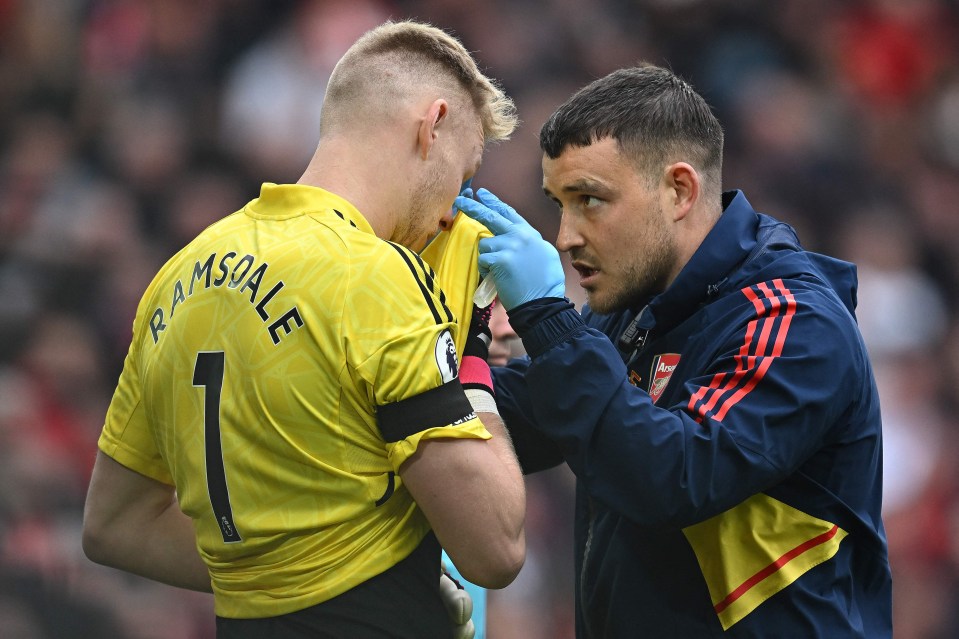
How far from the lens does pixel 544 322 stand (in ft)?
7.23

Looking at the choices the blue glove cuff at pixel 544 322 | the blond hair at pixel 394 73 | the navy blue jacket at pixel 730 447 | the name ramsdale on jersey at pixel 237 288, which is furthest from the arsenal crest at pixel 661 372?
the name ramsdale on jersey at pixel 237 288

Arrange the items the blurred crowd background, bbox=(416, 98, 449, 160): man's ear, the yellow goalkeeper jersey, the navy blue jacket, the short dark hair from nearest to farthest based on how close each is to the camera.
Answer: the yellow goalkeeper jersey, the navy blue jacket, bbox=(416, 98, 449, 160): man's ear, the short dark hair, the blurred crowd background

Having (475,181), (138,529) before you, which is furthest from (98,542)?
(475,181)

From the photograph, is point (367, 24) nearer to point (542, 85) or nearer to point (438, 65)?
point (542, 85)

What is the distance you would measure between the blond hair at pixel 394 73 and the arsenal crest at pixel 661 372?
25.9 inches

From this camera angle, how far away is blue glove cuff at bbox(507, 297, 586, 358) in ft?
7.14

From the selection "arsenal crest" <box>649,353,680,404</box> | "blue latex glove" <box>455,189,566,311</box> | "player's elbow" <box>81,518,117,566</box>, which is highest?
"blue latex glove" <box>455,189,566,311</box>

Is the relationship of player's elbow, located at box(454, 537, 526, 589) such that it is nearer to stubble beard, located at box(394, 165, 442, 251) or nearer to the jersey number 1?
the jersey number 1

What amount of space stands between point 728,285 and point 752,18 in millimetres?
3836

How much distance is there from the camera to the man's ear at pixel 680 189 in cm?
242

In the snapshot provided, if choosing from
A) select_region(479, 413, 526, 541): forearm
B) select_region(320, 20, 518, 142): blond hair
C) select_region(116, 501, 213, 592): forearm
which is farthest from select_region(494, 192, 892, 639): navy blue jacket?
select_region(116, 501, 213, 592): forearm

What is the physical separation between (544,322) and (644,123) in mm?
533

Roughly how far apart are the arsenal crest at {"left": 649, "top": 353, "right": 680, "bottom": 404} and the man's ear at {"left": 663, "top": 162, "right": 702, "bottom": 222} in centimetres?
31

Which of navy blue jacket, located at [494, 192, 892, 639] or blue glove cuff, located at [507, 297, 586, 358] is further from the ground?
blue glove cuff, located at [507, 297, 586, 358]
